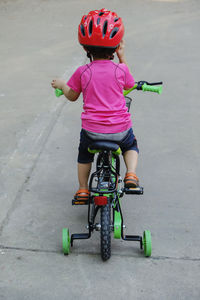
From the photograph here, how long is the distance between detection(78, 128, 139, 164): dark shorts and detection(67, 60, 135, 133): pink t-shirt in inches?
4.4

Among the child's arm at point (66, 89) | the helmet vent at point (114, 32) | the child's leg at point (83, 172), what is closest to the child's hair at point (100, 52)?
the helmet vent at point (114, 32)

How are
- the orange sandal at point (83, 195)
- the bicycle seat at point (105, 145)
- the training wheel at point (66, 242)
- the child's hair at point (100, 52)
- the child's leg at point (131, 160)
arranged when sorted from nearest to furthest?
the bicycle seat at point (105, 145) → the child's hair at point (100, 52) → the training wheel at point (66, 242) → the child's leg at point (131, 160) → the orange sandal at point (83, 195)

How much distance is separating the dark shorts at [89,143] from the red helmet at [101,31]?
2.18 ft

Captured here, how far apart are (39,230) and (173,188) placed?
1.42 m

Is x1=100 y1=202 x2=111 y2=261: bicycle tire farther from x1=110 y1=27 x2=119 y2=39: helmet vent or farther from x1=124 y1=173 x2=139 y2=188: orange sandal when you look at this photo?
x1=110 y1=27 x2=119 y2=39: helmet vent

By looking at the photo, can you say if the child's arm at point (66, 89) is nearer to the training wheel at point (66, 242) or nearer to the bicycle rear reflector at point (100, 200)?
the bicycle rear reflector at point (100, 200)

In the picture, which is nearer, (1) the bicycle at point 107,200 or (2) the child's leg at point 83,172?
(1) the bicycle at point 107,200

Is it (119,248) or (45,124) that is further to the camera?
(45,124)

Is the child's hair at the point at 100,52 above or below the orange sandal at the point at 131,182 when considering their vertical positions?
above

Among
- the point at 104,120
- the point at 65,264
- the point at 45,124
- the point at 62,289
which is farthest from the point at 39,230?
the point at 45,124

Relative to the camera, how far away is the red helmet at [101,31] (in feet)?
11.3

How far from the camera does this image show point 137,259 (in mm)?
3670

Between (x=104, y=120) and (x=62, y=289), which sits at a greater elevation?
(x=104, y=120)

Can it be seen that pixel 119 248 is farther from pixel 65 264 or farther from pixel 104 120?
pixel 104 120
